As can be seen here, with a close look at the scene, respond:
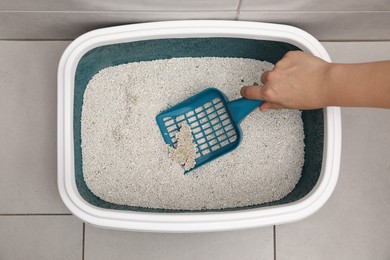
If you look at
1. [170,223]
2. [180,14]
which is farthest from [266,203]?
[180,14]

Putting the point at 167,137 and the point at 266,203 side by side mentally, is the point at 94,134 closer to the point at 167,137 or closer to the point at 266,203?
the point at 167,137

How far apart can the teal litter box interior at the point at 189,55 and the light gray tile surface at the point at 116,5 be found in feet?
0.27

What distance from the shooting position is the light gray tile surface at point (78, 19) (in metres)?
0.99

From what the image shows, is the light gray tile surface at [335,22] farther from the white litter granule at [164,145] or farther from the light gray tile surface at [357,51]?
the white litter granule at [164,145]

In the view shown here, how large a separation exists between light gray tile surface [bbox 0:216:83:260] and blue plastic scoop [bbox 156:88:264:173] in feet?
1.22

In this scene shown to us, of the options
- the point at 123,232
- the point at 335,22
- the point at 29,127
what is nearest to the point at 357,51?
the point at 335,22

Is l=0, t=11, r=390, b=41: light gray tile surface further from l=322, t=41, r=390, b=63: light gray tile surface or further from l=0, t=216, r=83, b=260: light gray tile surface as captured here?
l=0, t=216, r=83, b=260: light gray tile surface

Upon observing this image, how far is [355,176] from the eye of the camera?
1192mm

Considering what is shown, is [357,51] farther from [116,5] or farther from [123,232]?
[123,232]

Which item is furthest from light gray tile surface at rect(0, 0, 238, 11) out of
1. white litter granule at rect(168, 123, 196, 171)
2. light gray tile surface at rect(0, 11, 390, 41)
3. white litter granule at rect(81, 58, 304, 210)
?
white litter granule at rect(168, 123, 196, 171)

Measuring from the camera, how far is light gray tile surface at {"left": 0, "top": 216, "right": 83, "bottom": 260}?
1163mm

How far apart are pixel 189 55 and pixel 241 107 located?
0.65 ft

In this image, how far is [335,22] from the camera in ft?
3.48

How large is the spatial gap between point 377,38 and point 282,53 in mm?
331
